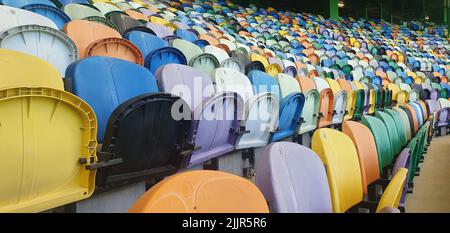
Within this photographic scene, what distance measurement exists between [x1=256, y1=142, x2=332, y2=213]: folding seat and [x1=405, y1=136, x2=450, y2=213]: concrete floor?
0.64m

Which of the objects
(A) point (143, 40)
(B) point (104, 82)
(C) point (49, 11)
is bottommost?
(B) point (104, 82)

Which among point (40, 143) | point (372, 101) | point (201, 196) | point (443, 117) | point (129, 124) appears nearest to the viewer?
point (201, 196)

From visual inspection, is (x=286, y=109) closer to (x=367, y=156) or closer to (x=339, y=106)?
(x=367, y=156)

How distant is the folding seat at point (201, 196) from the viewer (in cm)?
35

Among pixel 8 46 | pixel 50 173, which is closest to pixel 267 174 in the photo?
pixel 50 173

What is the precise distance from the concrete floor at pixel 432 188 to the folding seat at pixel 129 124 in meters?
0.79

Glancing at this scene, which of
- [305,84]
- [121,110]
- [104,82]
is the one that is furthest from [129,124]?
[305,84]

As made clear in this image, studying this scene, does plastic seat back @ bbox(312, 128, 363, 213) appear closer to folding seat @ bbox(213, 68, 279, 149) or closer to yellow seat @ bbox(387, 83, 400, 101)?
folding seat @ bbox(213, 68, 279, 149)

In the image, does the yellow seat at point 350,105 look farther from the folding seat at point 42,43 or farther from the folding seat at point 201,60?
A: the folding seat at point 42,43

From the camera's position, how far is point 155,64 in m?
1.39

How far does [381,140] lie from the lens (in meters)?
1.18

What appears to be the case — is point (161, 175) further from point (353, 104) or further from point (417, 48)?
point (417, 48)

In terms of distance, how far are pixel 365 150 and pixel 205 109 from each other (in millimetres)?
449
